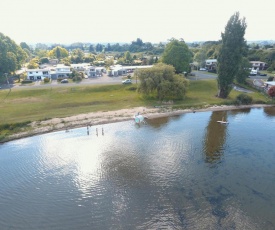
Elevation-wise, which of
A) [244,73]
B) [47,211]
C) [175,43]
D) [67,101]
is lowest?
[47,211]

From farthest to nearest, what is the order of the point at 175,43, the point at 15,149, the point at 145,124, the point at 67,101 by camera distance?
the point at 175,43, the point at 67,101, the point at 145,124, the point at 15,149

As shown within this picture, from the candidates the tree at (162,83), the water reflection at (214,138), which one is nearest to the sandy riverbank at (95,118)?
the water reflection at (214,138)

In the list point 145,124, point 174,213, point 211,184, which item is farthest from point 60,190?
point 145,124

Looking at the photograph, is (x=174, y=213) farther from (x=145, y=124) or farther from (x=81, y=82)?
(x=81, y=82)

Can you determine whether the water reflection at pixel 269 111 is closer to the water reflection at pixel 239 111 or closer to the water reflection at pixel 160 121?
the water reflection at pixel 239 111

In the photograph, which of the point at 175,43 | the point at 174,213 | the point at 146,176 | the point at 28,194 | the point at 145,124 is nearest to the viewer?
the point at 174,213

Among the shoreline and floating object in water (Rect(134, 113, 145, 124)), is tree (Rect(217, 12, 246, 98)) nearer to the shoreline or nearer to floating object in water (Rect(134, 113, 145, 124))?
the shoreline
